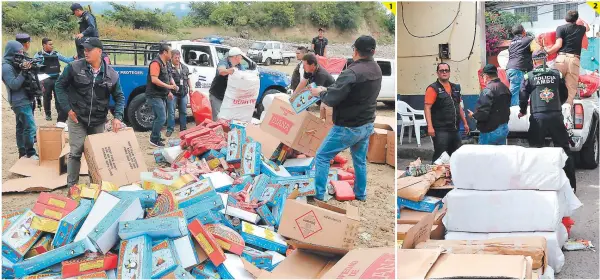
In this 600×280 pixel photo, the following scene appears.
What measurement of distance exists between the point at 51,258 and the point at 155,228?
721 mm

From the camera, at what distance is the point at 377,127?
26.5 ft

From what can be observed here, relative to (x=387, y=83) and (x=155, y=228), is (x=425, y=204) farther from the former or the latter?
(x=387, y=83)

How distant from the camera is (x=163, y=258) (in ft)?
12.4

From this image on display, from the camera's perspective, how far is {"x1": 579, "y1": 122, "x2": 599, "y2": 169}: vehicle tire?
7031 mm

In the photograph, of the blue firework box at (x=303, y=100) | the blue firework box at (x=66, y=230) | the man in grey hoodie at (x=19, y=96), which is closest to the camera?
the blue firework box at (x=66, y=230)

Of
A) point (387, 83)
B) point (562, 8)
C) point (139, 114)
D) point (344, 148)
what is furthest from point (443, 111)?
point (387, 83)

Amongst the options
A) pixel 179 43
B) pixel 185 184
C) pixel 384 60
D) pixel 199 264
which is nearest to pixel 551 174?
pixel 199 264

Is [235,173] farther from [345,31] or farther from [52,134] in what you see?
[345,31]

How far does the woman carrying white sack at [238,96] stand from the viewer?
24.9 ft

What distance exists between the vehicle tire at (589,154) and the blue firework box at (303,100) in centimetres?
359

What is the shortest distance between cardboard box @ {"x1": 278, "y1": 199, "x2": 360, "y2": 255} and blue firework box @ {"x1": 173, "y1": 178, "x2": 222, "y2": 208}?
0.80m

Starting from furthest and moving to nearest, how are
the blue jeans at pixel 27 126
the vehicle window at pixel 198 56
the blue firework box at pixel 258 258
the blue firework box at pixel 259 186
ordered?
the vehicle window at pixel 198 56
the blue jeans at pixel 27 126
the blue firework box at pixel 259 186
the blue firework box at pixel 258 258

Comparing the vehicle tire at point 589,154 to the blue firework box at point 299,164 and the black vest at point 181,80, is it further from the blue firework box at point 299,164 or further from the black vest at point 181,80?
the black vest at point 181,80

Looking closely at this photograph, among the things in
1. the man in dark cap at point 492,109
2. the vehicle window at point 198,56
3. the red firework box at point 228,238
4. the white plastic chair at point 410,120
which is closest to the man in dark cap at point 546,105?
the man in dark cap at point 492,109
